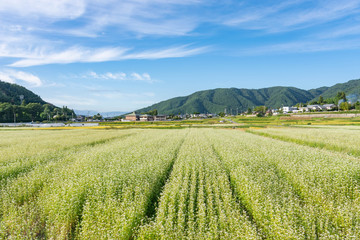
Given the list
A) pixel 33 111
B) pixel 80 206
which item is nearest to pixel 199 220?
pixel 80 206

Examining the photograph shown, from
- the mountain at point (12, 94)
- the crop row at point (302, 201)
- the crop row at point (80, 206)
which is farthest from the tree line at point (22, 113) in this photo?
the crop row at point (302, 201)

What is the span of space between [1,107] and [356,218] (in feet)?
492

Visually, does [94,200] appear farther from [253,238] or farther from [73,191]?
[253,238]

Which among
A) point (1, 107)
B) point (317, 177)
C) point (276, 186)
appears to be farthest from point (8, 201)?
point (1, 107)

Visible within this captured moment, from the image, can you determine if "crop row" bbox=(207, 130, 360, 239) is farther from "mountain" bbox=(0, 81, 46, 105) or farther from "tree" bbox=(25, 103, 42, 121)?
"mountain" bbox=(0, 81, 46, 105)

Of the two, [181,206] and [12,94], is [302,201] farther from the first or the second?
[12,94]

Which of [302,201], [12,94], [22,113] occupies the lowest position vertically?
[302,201]

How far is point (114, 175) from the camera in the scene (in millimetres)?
9125

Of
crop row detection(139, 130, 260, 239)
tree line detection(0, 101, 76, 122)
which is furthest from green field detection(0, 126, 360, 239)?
tree line detection(0, 101, 76, 122)

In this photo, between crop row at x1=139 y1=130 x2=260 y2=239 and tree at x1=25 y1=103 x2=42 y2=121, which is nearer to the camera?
crop row at x1=139 y1=130 x2=260 y2=239

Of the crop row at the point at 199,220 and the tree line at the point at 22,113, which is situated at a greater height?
the tree line at the point at 22,113

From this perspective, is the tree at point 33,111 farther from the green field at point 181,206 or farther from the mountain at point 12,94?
the green field at point 181,206

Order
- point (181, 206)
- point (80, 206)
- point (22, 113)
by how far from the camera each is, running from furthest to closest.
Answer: point (22, 113)
point (80, 206)
point (181, 206)

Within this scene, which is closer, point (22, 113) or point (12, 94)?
point (22, 113)
